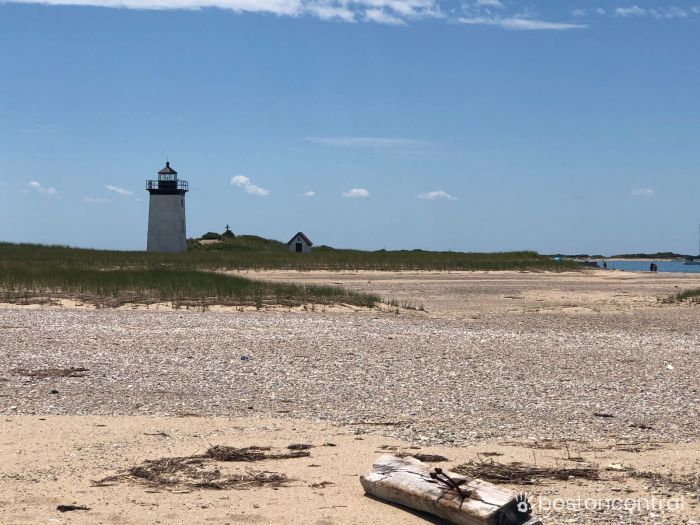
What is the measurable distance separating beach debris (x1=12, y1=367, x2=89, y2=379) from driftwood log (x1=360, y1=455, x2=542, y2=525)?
695 cm

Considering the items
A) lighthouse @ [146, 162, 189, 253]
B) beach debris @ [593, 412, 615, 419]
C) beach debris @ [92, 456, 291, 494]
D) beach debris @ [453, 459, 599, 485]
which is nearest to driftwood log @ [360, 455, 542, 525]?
beach debris @ [453, 459, 599, 485]

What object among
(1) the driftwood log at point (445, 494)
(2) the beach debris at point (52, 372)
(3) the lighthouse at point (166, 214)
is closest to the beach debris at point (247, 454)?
(1) the driftwood log at point (445, 494)

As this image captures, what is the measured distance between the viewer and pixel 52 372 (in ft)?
41.3

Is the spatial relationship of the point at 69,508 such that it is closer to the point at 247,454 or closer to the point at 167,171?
the point at 247,454

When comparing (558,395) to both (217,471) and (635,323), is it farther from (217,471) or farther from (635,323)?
(635,323)

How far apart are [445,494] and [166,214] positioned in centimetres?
6700

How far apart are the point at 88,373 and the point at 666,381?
8.32 meters

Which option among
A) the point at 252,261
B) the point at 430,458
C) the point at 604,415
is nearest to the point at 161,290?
the point at 604,415

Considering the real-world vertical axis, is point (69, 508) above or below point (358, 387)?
below

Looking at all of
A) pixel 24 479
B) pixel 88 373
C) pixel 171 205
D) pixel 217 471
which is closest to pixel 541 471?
pixel 217 471

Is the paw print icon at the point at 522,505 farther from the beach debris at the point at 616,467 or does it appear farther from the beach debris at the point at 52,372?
the beach debris at the point at 52,372

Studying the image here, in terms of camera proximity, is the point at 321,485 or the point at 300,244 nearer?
the point at 321,485

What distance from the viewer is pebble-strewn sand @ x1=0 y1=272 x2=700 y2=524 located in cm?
747

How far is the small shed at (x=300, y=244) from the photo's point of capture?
76188 mm
